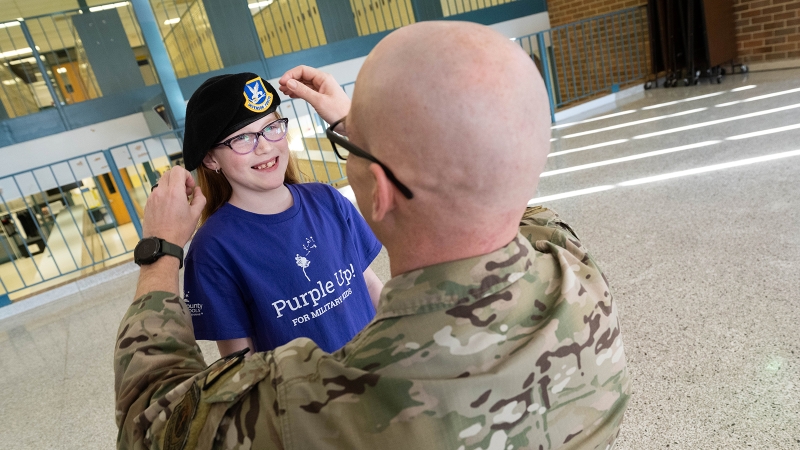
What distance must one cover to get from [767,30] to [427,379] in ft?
27.3

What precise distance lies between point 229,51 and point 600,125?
5141mm

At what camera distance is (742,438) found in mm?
1515

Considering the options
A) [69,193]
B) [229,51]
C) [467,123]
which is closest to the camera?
[467,123]

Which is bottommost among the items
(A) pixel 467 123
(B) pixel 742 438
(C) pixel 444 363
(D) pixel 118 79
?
(B) pixel 742 438

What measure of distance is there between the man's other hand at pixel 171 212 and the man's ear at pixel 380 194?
43 cm

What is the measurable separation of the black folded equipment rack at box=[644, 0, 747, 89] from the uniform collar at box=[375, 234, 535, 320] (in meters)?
7.41

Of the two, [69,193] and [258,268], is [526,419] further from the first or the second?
[69,193]

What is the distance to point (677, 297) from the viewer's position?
2.29 metres

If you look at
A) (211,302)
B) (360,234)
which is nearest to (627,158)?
(360,234)

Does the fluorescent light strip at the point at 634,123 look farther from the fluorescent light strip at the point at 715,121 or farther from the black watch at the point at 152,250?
the black watch at the point at 152,250

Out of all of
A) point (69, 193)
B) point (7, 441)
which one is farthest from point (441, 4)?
point (69, 193)

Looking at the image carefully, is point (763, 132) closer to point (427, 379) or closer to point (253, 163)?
point (253, 163)

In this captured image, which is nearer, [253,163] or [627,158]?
[253,163]

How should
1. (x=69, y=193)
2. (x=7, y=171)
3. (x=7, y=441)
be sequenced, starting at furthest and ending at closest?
1. (x=69, y=193)
2. (x=7, y=171)
3. (x=7, y=441)
